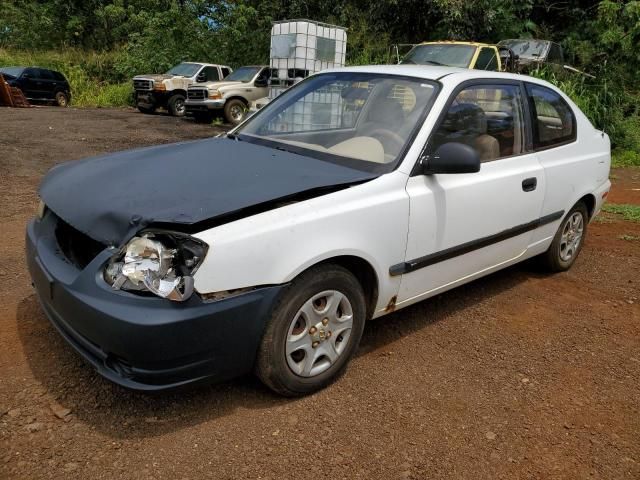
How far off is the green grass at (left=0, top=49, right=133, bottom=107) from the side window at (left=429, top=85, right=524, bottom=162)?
2179cm

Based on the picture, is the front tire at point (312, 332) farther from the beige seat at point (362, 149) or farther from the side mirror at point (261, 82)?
the side mirror at point (261, 82)

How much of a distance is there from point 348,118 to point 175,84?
623 inches

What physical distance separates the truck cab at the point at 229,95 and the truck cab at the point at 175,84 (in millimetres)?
1949

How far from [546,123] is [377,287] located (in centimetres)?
215

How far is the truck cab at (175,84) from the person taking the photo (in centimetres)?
1794

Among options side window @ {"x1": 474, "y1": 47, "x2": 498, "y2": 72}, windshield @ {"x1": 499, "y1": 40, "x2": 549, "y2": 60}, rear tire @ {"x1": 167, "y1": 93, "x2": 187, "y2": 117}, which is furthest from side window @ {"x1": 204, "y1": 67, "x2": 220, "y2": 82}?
side window @ {"x1": 474, "y1": 47, "x2": 498, "y2": 72}

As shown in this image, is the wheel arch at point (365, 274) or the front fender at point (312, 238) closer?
the front fender at point (312, 238)

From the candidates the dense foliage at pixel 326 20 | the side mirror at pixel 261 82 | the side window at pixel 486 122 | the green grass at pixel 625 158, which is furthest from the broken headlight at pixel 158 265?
the side mirror at pixel 261 82

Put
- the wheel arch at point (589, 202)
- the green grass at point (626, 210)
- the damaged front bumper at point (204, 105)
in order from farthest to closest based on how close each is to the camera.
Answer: the damaged front bumper at point (204, 105), the green grass at point (626, 210), the wheel arch at point (589, 202)

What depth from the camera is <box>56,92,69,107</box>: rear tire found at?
21.6 meters

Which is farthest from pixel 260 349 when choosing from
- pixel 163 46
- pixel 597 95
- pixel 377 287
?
pixel 163 46

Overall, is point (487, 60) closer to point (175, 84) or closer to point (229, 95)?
point (229, 95)

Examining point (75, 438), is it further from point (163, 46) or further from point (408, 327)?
point (163, 46)

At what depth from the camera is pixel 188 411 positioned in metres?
2.60
